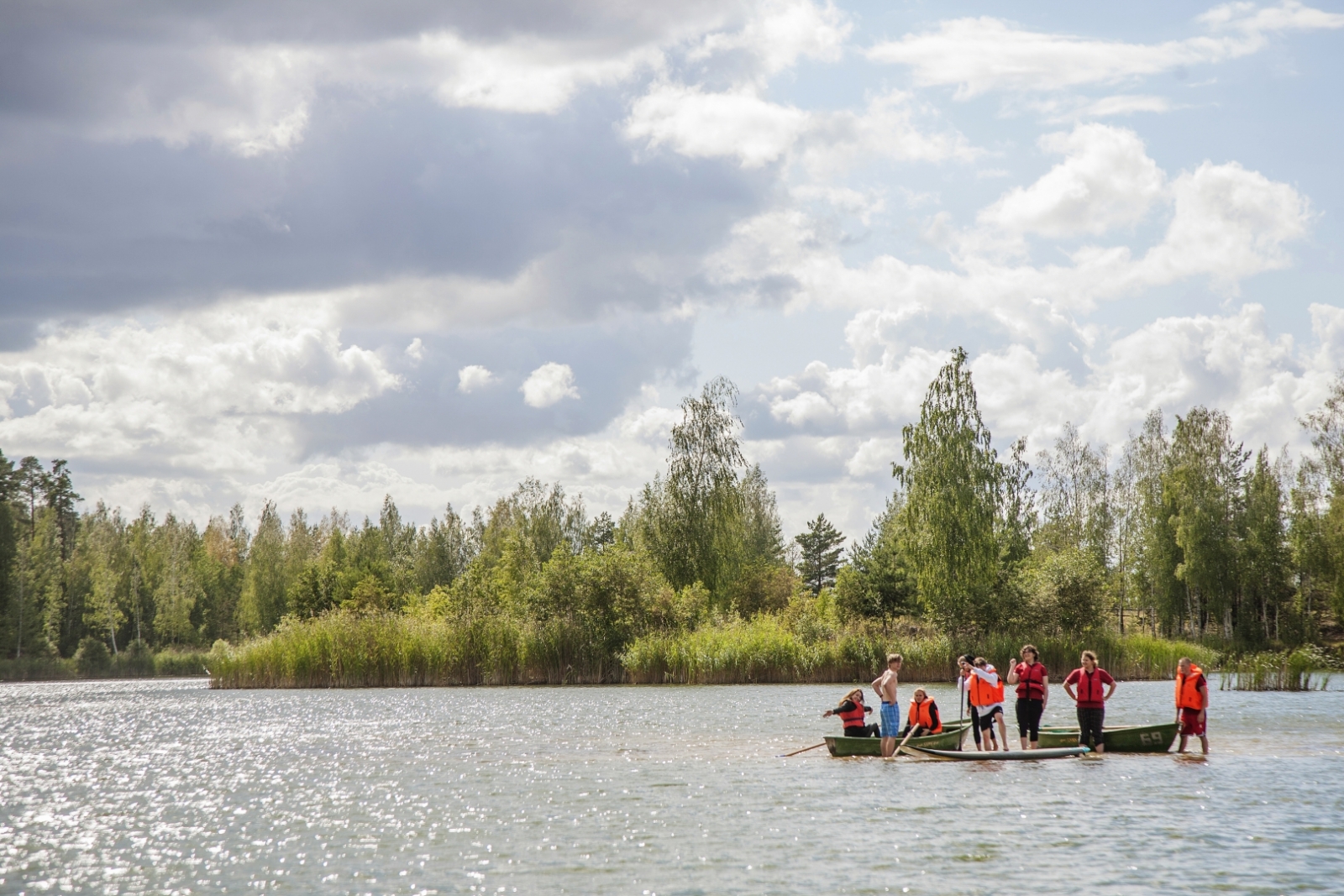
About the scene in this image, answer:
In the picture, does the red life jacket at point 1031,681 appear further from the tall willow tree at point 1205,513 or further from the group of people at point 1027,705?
the tall willow tree at point 1205,513

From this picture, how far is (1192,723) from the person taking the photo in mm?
23594

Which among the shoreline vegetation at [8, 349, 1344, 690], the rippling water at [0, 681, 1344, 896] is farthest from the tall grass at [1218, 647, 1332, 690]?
the rippling water at [0, 681, 1344, 896]

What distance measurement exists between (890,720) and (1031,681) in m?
2.97

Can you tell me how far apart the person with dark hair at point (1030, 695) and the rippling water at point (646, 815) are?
1.47 meters

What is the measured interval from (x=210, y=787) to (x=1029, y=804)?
14.9 meters

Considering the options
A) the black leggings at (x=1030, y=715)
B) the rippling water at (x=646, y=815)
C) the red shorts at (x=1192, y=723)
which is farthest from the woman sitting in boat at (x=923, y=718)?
the red shorts at (x=1192, y=723)

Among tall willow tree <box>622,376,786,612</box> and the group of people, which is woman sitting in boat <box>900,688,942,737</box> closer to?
the group of people

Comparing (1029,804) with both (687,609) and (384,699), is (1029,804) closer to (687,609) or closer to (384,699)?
(384,699)

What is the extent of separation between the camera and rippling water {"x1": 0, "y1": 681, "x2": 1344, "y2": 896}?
1348cm

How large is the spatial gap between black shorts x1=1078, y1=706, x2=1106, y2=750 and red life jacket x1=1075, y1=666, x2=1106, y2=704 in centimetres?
21

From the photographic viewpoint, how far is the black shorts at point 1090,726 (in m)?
23.5

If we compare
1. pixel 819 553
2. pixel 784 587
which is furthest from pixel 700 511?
pixel 819 553

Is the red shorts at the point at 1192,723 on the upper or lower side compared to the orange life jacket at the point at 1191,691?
lower

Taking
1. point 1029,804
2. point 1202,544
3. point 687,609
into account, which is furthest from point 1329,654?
point 1029,804
